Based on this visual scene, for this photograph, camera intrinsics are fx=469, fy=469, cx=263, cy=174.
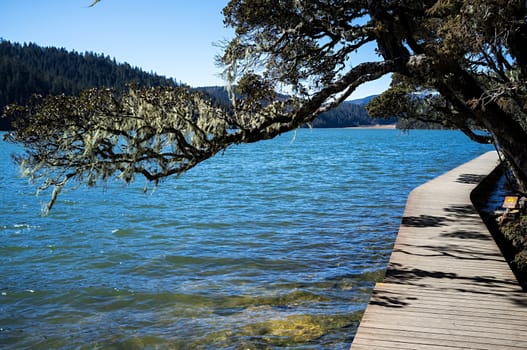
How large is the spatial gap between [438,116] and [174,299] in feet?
41.4

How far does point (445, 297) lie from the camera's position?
577cm

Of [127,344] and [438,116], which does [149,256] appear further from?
[438,116]

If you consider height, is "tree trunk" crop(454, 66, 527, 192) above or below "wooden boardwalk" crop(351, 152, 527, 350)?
above

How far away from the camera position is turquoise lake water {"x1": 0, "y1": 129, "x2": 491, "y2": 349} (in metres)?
6.26

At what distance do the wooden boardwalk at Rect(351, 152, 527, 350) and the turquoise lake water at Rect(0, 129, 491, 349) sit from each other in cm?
81

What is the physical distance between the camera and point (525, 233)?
30.2ft

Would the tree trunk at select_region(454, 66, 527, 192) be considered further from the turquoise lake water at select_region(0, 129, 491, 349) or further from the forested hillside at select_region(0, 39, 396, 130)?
the forested hillside at select_region(0, 39, 396, 130)

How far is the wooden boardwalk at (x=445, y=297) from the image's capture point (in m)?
4.55

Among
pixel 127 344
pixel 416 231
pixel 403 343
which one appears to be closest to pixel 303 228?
pixel 416 231

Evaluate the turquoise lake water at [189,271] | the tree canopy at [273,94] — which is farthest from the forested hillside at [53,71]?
the tree canopy at [273,94]

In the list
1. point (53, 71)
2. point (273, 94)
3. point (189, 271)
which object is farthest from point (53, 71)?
point (273, 94)

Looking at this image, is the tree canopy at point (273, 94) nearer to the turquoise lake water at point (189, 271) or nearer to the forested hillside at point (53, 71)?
the turquoise lake water at point (189, 271)

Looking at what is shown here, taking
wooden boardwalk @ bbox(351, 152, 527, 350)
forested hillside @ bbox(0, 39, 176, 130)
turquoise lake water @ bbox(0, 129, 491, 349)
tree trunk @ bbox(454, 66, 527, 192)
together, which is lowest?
turquoise lake water @ bbox(0, 129, 491, 349)

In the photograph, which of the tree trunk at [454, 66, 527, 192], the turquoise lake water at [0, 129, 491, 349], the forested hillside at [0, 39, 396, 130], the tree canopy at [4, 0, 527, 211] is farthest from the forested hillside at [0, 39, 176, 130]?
the tree trunk at [454, 66, 527, 192]
